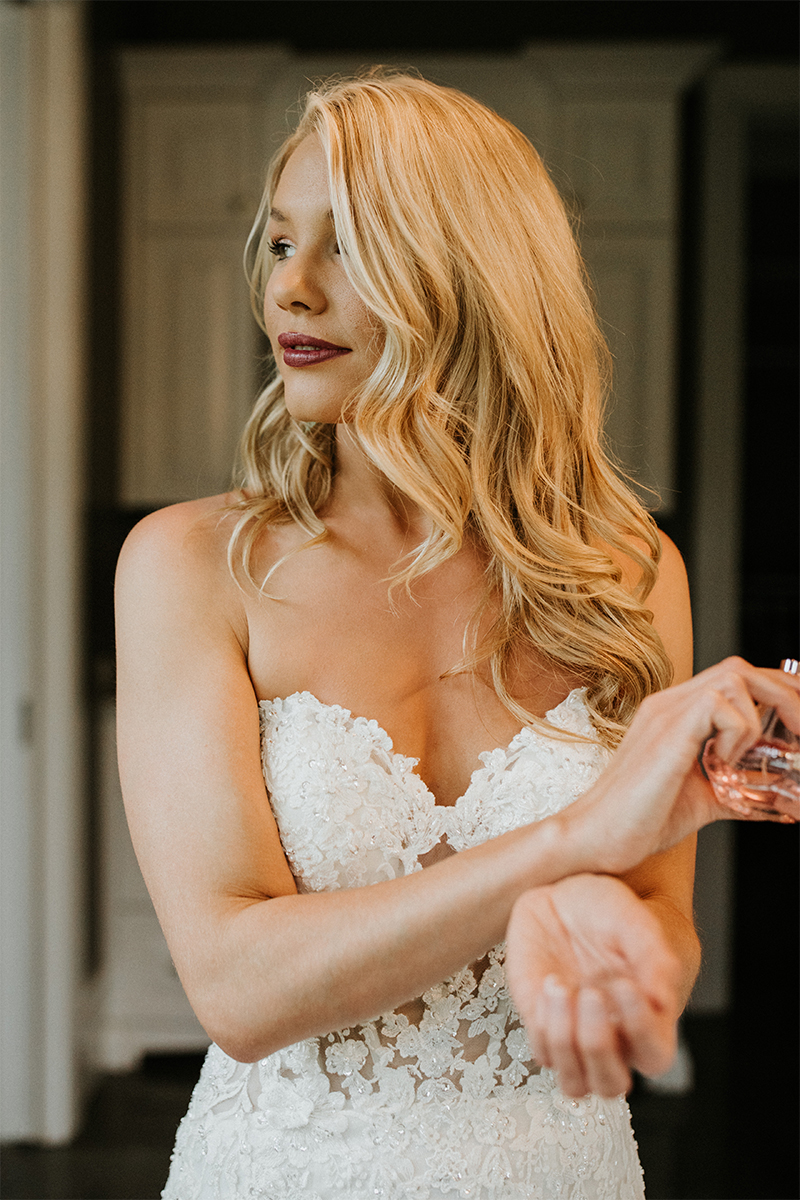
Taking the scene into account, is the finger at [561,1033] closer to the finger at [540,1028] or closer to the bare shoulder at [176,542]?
the finger at [540,1028]

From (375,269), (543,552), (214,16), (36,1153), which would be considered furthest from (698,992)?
(214,16)

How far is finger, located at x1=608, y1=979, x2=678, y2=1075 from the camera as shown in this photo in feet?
2.31

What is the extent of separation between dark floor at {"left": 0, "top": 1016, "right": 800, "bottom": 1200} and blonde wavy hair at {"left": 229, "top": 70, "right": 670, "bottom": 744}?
76.2 inches

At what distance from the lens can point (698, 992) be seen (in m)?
3.29

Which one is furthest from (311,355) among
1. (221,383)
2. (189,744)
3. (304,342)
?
(221,383)

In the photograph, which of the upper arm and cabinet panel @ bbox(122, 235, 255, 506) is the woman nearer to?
the upper arm

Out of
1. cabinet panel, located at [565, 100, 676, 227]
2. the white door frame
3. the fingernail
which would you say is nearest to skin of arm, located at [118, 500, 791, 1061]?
the fingernail

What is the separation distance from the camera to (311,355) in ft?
3.70

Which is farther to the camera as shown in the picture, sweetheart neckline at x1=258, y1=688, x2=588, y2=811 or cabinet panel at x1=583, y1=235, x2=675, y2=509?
cabinet panel at x1=583, y1=235, x2=675, y2=509

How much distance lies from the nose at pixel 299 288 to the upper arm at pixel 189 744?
27cm

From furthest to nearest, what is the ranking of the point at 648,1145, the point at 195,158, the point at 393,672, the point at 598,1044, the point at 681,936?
the point at 195,158 < the point at 648,1145 < the point at 393,672 < the point at 681,936 < the point at 598,1044

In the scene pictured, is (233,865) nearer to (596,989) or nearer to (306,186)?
(596,989)

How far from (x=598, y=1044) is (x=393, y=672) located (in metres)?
0.55

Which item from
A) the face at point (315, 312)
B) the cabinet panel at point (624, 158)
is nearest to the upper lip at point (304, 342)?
the face at point (315, 312)
